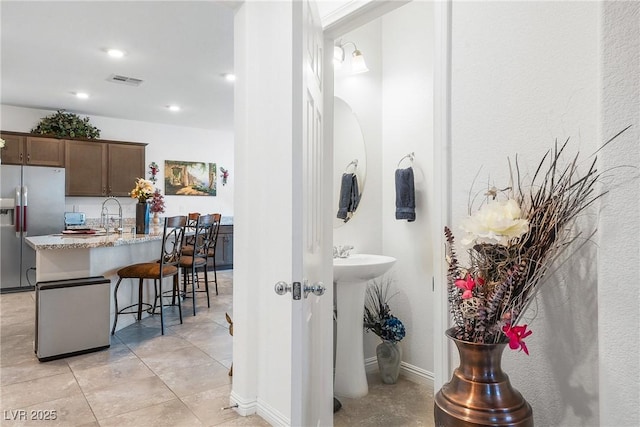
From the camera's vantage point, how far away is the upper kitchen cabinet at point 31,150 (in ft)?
18.7

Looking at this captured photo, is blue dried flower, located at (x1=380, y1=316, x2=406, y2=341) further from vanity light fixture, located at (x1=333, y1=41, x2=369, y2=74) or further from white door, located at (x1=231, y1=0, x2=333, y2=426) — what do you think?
vanity light fixture, located at (x1=333, y1=41, x2=369, y2=74)

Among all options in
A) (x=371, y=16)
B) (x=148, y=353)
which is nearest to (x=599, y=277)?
(x=371, y=16)

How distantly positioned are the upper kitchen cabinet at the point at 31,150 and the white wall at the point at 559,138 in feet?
21.3

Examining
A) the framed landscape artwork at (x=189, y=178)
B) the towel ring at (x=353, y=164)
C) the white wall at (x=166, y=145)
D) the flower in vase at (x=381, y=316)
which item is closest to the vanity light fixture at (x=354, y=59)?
the towel ring at (x=353, y=164)

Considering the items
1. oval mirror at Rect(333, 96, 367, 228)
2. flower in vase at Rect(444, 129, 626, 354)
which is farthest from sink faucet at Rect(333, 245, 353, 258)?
flower in vase at Rect(444, 129, 626, 354)

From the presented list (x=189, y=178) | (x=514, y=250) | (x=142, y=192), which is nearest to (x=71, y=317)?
(x=142, y=192)

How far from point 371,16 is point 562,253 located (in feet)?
4.70

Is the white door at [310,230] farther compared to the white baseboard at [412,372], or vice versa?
the white baseboard at [412,372]

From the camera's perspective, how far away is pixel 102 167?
21.3 ft

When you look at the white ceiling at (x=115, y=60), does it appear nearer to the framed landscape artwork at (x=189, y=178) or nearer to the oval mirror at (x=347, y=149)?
the oval mirror at (x=347, y=149)

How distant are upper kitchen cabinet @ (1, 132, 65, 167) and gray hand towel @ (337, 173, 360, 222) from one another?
5.23m

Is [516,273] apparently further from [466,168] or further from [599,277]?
[466,168]

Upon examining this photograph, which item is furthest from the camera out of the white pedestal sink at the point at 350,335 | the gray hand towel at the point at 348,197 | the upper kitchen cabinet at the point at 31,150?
the upper kitchen cabinet at the point at 31,150

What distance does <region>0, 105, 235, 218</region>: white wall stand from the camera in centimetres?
612
